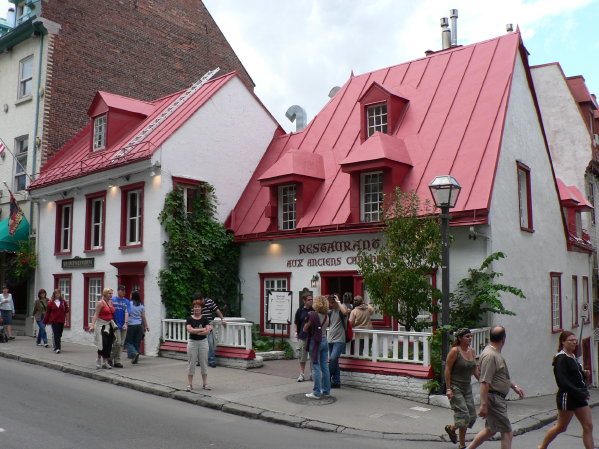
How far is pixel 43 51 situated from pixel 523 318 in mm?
18823

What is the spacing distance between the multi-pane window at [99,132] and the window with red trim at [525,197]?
13612 mm

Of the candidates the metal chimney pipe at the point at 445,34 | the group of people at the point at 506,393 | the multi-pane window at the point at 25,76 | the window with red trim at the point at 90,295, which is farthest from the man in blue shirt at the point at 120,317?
the metal chimney pipe at the point at 445,34

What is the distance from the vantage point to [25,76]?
917 inches

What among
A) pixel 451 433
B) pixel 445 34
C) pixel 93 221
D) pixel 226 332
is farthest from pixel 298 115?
pixel 451 433

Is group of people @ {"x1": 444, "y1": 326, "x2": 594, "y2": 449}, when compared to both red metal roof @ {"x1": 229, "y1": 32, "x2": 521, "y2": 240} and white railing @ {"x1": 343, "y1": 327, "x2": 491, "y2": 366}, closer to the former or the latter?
white railing @ {"x1": 343, "y1": 327, "x2": 491, "y2": 366}

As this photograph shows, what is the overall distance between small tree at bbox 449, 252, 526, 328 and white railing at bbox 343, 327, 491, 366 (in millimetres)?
438

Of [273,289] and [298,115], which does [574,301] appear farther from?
[298,115]

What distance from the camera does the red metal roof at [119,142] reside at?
1781 cm

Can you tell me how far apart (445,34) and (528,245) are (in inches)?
413

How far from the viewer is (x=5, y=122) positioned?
78.4ft

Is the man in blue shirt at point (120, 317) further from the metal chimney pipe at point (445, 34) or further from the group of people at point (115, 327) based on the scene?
the metal chimney pipe at point (445, 34)

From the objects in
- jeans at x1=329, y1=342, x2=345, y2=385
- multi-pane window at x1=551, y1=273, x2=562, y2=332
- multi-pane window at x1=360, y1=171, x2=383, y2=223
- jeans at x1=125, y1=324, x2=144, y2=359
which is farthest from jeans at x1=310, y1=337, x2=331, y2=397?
multi-pane window at x1=551, y1=273, x2=562, y2=332

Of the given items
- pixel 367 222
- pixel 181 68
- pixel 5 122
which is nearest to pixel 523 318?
pixel 367 222

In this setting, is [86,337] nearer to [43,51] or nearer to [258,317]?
[258,317]
